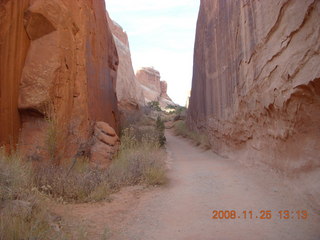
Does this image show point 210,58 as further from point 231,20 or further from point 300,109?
point 300,109

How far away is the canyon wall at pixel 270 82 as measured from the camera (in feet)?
13.9

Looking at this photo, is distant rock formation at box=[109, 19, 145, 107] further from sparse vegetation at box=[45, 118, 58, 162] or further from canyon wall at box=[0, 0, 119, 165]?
sparse vegetation at box=[45, 118, 58, 162]

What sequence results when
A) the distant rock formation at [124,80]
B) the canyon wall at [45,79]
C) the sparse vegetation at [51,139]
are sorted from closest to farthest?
the sparse vegetation at [51,139], the canyon wall at [45,79], the distant rock formation at [124,80]

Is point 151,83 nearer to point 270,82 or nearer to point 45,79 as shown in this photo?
point 45,79

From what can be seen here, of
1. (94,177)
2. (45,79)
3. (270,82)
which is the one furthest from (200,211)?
(45,79)

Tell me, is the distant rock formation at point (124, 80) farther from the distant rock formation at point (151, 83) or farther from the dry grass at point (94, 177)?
the distant rock formation at point (151, 83)

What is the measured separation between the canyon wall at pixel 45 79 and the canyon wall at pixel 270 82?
4506 mm

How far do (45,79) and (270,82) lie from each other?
520 centimetres

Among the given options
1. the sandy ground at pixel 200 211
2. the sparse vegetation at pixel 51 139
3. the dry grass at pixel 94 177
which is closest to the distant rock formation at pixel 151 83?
the dry grass at pixel 94 177
